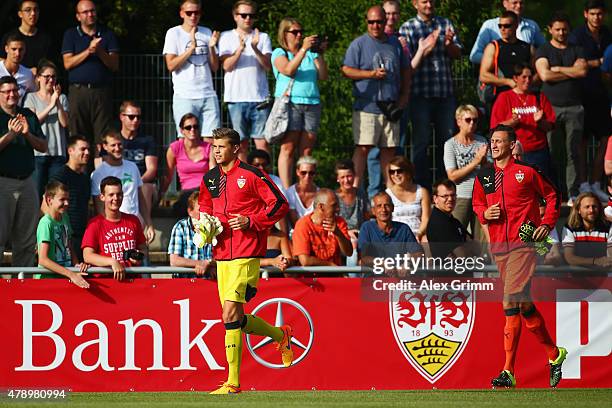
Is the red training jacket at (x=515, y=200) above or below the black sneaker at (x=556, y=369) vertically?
above

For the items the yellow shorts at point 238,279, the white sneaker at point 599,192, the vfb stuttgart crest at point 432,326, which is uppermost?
the white sneaker at point 599,192

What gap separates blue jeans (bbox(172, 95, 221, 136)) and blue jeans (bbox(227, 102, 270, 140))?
20 centimetres

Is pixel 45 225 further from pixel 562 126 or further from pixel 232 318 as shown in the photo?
pixel 562 126

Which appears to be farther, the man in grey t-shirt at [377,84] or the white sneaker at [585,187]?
the white sneaker at [585,187]

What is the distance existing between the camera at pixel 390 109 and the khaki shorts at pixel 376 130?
91 millimetres

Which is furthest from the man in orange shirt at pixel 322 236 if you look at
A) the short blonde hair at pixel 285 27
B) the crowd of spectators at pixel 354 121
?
the short blonde hair at pixel 285 27

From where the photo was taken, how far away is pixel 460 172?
16797 millimetres

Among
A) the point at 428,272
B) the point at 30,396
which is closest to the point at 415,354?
the point at 428,272

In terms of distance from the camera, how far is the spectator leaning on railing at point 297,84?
56.8 feet

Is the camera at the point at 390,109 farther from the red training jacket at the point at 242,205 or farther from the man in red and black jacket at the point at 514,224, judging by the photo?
the red training jacket at the point at 242,205

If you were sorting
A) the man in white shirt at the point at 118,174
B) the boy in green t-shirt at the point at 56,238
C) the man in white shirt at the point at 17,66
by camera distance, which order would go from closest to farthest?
the boy in green t-shirt at the point at 56,238 < the man in white shirt at the point at 118,174 < the man in white shirt at the point at 17,66

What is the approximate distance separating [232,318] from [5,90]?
4.34 metres

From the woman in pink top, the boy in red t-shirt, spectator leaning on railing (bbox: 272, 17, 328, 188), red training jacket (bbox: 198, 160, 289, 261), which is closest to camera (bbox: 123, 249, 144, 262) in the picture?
the boy in red t-shirt

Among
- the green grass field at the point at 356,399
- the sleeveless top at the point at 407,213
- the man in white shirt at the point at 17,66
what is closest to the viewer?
the green grass field at the point at 356,399
